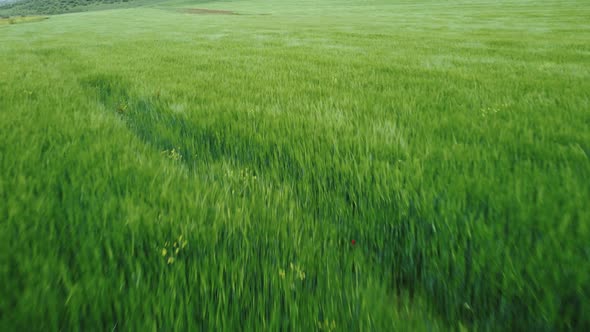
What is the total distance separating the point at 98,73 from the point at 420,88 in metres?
5.38

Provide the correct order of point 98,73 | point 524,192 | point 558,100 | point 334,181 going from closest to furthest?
1. point 524,192
2. point 334,181
3. point 558,100
4. point 98,73

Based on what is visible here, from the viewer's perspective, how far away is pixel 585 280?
0.89 meters

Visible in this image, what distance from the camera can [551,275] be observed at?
0.92 m

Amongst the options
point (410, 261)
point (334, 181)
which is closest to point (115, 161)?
point (334, 181)

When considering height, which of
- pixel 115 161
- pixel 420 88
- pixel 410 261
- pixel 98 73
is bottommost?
pixel 410 261

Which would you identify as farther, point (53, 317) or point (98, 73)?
point (98, 73)

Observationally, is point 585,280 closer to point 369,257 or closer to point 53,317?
point 369,257

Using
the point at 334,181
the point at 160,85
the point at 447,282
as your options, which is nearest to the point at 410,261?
the point at 447,282

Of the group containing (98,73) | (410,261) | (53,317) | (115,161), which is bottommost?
(410,261)

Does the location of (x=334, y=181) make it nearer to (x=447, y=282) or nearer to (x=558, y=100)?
(x=447, y=282)

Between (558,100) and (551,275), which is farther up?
(558,100)

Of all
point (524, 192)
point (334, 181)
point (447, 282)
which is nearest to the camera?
point (447, 282)

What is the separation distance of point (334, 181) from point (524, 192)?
0.91 metres

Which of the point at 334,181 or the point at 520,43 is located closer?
the point at 334,181
